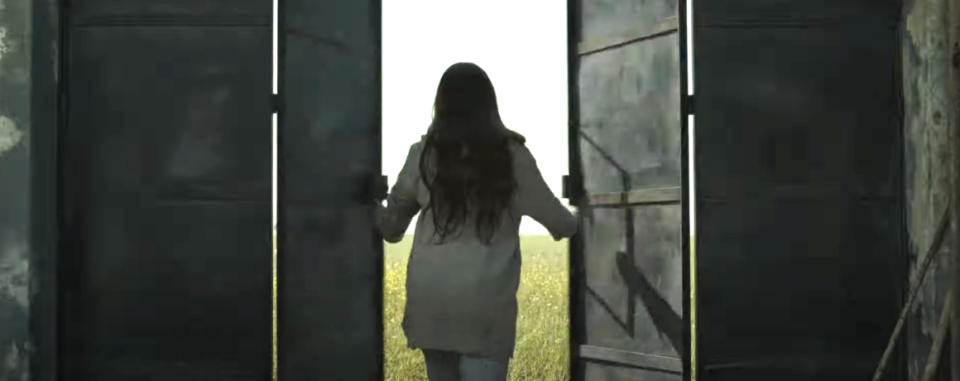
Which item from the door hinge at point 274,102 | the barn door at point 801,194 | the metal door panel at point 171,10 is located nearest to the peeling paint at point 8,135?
the metal door panel at point 171,10

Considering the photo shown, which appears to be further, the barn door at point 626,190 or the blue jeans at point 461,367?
the barn door at point 626,190

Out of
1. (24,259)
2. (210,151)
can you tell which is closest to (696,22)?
(210,151)

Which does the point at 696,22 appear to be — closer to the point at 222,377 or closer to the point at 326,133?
the point at 326,133

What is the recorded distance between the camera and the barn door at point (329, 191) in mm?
5441

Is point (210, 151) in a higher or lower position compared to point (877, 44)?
lower

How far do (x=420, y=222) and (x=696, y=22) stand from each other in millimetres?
1864

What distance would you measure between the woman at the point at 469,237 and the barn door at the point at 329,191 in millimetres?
1415

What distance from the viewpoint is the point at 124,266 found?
560 centimetres

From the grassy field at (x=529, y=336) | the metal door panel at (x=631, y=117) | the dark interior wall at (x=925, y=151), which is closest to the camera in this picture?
the dark interior wall at (x=925, y=151)

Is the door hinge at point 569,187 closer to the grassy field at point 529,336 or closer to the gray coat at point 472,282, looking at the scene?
the gray coat at point 472,282

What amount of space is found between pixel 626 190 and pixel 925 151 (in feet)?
4.08

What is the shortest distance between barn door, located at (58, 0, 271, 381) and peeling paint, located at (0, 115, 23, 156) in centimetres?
19

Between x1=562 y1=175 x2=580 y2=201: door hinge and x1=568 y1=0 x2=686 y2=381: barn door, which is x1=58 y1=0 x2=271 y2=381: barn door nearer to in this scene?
x1=562 y1=175 x2=580 y2=201: door hinge

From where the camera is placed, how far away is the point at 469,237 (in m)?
4.10
